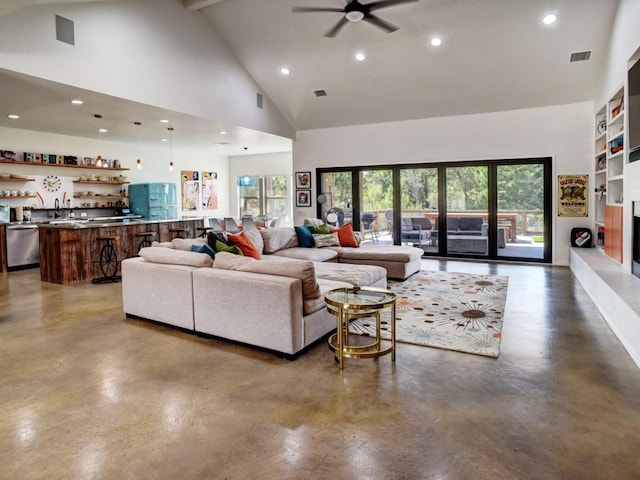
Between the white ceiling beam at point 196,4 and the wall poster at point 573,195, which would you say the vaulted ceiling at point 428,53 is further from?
the wall poster at point 573,195

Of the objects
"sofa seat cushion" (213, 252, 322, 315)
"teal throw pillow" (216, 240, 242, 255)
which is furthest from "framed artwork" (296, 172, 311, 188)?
"sofa seat cushion" (213, 252, 322, 315)

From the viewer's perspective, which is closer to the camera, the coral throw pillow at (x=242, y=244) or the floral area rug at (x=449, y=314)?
the floral area rug at (x=449, y=314)

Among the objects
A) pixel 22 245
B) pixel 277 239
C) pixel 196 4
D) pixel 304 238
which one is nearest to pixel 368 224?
pixel 304 238

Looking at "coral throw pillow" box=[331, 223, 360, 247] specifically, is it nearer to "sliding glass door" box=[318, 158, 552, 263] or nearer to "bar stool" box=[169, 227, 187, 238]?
"sliding glass door" box=[318, 158, 552, 263]

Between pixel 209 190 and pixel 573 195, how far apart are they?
32.6 ft

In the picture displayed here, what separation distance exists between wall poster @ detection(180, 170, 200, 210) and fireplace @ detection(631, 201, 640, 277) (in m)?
10.8

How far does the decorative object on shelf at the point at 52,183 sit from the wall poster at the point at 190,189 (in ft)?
11.5

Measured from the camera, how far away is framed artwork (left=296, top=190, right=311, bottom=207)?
1066cm

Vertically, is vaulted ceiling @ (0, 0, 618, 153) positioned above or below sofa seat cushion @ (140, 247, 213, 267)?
above

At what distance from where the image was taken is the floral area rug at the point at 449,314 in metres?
3.90

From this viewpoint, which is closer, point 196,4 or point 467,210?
point 196,4

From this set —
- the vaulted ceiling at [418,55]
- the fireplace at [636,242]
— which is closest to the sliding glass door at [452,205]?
the vaulted ceiling at [418,55]

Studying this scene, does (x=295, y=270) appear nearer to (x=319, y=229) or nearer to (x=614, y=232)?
(x=319, y=229)

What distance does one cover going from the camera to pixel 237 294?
374cm
